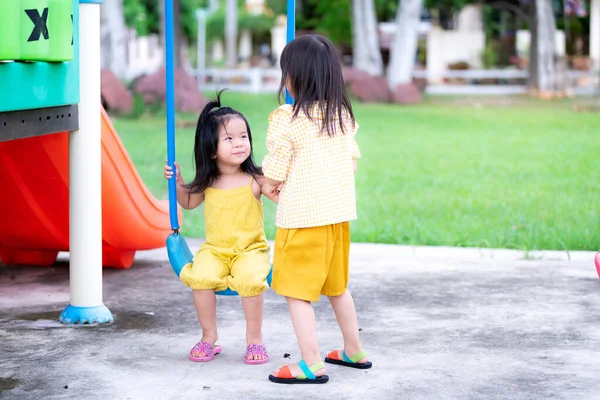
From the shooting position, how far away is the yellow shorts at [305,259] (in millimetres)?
3525

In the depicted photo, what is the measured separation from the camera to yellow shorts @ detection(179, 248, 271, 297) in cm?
375

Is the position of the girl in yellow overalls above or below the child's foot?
above

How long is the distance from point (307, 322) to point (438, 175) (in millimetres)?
7690

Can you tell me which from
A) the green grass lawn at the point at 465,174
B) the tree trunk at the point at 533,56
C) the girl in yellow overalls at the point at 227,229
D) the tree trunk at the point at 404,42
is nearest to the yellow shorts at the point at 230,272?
the girl in yellow overalls at the point at 227,229

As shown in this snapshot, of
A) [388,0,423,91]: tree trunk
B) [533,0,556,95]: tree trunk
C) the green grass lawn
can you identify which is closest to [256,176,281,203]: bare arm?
the green grass lawn

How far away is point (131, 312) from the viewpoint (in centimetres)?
464

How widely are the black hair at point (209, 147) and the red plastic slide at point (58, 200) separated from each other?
0.99 metres

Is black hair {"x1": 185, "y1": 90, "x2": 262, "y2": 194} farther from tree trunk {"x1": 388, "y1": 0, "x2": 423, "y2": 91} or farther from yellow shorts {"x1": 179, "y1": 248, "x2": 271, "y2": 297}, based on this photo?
tree trunk {"x1": 388, "y1": 0, "x2": 423, "y2": 91}

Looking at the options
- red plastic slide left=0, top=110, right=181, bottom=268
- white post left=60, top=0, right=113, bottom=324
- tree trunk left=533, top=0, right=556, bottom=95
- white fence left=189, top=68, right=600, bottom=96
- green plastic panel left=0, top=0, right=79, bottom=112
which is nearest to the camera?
green plastic panel left=0, top=0, right=79, bottom=112

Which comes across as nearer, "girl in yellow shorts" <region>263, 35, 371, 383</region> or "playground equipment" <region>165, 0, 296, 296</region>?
"girl in yellow shorts" <region>263, 35, 371, 383</region>

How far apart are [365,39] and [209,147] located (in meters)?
21.1

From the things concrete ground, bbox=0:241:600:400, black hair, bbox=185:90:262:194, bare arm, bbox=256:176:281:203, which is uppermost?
black hair, bbox=185:90:262:194

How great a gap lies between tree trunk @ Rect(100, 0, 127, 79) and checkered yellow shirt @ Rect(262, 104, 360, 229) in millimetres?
17240

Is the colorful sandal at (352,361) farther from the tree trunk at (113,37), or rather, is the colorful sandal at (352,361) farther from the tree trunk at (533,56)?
the tree trunk at (533,56)
